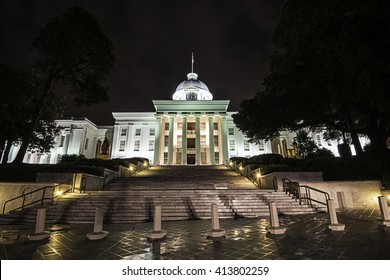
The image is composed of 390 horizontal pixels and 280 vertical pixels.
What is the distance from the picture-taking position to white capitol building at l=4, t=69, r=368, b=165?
133 ft

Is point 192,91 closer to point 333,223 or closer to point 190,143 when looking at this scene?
point 190,143

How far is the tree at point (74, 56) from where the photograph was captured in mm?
17281

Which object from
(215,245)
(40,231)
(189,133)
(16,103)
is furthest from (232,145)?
(40,231)

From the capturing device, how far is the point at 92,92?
1911 cm

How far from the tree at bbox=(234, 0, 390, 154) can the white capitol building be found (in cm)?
1896

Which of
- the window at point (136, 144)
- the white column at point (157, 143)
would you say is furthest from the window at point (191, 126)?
the window at point (136, 144)

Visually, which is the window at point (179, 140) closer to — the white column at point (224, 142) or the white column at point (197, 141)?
the white column at point (197, 141)

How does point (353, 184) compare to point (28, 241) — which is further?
point (353, 184)

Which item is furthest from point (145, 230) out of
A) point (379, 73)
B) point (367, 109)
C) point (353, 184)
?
point (367, 109)

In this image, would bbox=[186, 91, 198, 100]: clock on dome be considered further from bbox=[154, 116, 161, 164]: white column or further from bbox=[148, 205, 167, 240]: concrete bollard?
bbox=[148, 205, 167, 240]: concrete bollard

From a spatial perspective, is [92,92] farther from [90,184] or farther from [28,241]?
[28,241]

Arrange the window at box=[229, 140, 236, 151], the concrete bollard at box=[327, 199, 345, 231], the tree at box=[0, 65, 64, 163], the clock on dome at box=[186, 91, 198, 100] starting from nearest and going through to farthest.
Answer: the concrete bollard at box=[327, 199, 345, 231] → the tree at box=[0, 65, 64, 163] → the window at box=[229, 140, 236, 151] → the clock on dome at box=[186, 91, 198, 100]

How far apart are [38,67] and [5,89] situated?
11.2 feet

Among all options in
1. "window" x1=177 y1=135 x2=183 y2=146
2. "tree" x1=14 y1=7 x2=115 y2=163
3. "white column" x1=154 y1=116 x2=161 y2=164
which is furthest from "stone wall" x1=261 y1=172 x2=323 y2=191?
"window" x1=177 y1=135 x2=183 y2=146
